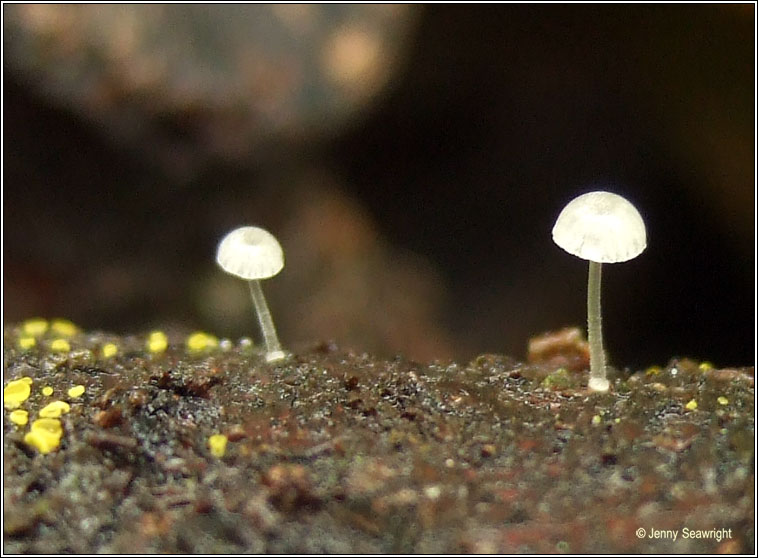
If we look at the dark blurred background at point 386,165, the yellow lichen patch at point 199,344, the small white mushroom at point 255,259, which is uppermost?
the dark blurred background at point 386,165

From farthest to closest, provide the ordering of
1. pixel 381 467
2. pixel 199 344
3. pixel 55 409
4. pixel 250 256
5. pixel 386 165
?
pixel 386 165 < pixel 199 344 < pixel 250 256 < pixel 55 409 < pixel 381 467

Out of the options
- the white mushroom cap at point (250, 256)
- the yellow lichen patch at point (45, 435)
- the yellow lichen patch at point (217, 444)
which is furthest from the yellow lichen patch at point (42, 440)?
the white mushroom cap at point (250, 256)

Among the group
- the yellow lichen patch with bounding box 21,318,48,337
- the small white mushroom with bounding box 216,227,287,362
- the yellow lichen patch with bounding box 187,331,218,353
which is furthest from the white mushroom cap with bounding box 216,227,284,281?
the yellow lichen patch with bounding box 21,318,48,337

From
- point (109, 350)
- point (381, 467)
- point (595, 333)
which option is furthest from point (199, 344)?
point (595, 333)

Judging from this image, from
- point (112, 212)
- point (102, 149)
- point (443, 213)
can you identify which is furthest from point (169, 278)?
point (443, 213)

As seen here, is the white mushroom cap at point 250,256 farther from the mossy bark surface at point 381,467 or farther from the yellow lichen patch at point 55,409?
the yellow lichen patch at point 55,409

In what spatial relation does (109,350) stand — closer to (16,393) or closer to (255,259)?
(16,393)
